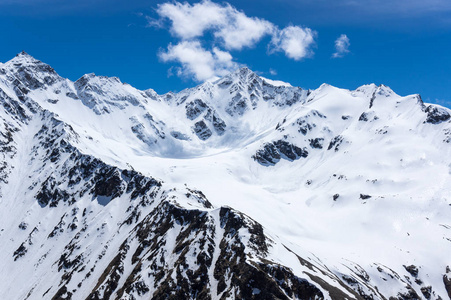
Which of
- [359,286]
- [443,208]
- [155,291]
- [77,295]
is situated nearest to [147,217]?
[77,295]

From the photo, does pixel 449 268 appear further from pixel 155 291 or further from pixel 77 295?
pixel 77 295

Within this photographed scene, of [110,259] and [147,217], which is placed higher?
[147,217]

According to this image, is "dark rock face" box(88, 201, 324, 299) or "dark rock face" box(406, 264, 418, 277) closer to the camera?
"dark rock face" box(88, 201, 324, 299)

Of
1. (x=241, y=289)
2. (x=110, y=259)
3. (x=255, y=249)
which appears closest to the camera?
(x=241, y=289)

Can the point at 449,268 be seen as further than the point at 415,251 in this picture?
No

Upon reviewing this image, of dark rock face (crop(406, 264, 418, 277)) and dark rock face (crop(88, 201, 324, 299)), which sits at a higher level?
dark rock face (crop(406, 264, 418, 277))

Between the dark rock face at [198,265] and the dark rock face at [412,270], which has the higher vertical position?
the dark rock face at [412,270]

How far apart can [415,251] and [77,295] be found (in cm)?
13807

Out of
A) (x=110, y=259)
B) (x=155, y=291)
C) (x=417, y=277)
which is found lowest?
(x=155, y=291)

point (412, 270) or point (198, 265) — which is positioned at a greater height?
point (412, 270)

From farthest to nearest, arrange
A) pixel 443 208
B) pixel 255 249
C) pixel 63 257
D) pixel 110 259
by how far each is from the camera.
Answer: pixel 443 208
pixel 63 257
pixel 110 259
pixel 255 249

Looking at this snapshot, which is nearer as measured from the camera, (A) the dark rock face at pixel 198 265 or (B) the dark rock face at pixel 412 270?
(A) the dark rock face at pixel 198 265

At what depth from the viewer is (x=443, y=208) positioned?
187 metres

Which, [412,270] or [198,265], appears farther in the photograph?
[412,270]
